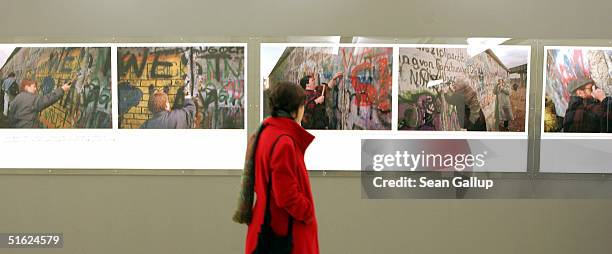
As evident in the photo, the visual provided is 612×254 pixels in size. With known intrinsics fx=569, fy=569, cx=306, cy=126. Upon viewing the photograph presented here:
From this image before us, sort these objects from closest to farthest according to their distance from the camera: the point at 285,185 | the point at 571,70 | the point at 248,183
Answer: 1. the point at 285,185
2. the point at 248,183
3. the point at 571,70

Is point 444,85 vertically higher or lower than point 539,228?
higher

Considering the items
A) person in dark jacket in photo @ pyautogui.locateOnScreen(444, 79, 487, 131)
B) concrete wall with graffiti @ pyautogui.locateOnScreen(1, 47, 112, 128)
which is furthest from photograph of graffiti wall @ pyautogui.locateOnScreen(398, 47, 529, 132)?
concrete wall with graffiti @ pyautogui.locateOnScreen(1, 47, 112, 128)

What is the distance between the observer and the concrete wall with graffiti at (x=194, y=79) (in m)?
3.63

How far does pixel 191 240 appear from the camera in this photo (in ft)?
12.3

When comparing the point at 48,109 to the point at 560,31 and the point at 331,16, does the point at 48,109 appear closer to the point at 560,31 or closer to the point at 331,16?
the point at 331,16

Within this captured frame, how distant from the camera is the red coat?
93.4 inches

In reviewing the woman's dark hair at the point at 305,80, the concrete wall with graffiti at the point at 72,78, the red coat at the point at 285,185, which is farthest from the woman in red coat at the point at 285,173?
the concrete wall with graffiti at the point at 72,78

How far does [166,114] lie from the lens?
144 inches

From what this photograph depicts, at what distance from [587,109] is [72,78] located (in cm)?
330

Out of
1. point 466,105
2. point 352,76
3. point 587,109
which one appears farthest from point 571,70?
point 352,76

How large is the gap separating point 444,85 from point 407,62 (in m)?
0.28

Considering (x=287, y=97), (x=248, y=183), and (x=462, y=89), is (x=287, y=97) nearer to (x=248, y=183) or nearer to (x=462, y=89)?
(x=248, y=183)

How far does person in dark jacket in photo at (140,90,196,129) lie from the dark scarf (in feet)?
4.04

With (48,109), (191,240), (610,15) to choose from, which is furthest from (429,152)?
(48,109)
